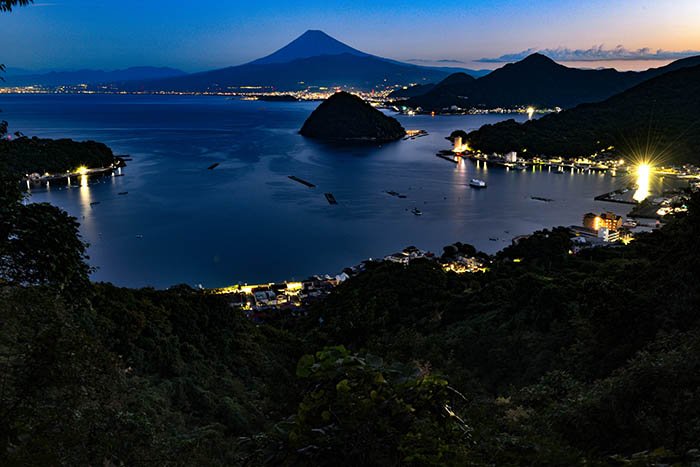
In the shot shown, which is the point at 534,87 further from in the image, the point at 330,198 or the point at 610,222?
the point at 610,222

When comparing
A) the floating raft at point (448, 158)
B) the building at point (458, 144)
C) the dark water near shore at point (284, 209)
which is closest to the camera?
the dark water near shore at point (284, 209)

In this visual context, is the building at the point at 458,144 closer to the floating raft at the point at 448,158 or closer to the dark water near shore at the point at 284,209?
the floating raft at the point at 448,158

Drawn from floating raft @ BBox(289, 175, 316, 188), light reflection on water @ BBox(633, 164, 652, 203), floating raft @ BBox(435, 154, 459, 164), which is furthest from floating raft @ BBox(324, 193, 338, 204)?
floating raft @ BBox(435, 154, 459, 164)

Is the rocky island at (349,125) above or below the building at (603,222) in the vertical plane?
above

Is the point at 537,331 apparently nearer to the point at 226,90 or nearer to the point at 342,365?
the point at 342,365

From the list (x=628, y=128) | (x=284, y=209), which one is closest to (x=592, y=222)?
(x=284, y=209)

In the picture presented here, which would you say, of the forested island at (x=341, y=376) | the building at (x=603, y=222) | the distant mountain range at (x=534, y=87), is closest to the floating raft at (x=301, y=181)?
the building at (x=603, y=222)
